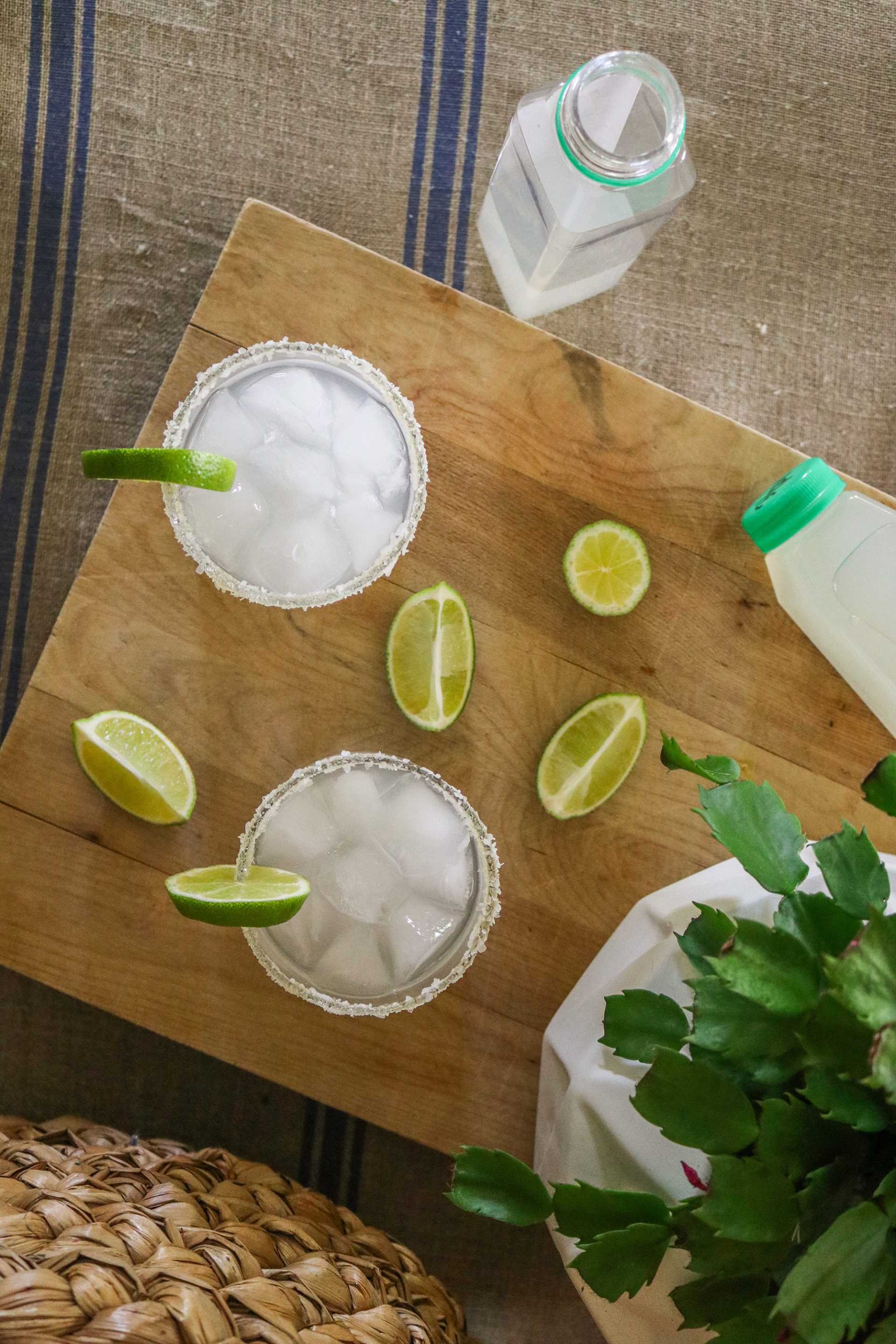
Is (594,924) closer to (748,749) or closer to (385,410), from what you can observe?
(748,749)

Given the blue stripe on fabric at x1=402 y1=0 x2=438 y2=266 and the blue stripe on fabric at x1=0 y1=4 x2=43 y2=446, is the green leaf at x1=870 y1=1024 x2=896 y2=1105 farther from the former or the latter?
the blue stripe on fabric at x1=0 y1=4 x2=43 y2=446

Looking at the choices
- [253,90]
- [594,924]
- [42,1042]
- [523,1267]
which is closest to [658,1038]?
[594,924]

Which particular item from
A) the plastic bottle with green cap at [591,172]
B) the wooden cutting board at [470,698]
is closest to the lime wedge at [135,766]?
the wooden cutting board at [470,698]

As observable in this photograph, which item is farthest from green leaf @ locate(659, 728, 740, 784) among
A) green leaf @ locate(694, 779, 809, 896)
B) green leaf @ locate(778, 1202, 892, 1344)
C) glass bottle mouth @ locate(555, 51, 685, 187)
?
glass bottle mouth @ locate(555, 51, 685, 187)

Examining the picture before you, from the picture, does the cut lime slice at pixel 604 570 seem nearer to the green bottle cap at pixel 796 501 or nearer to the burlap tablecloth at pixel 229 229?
the green bottle cap at pixel 796 501

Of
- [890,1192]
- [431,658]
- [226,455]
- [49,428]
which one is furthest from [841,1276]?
[49,428]
